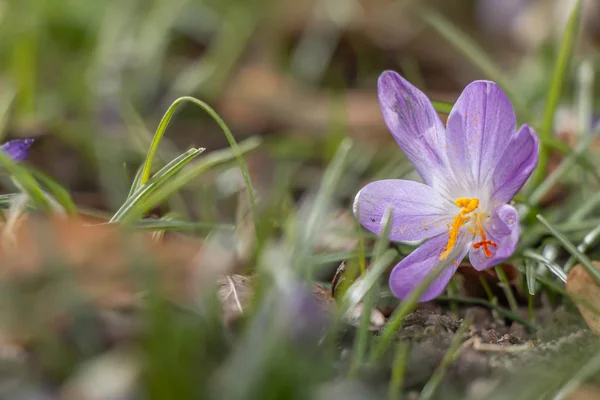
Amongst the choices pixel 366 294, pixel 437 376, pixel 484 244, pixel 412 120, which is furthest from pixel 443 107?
pixel 437 376

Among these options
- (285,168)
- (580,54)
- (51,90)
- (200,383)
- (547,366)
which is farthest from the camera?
(580,54)

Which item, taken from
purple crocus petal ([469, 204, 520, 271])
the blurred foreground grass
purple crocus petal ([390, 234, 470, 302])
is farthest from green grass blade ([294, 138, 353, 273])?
purple crocus petal ([469, 204, 520, 271])

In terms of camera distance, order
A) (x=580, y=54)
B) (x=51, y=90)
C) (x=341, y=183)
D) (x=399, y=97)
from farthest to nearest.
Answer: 1. (x=580, y=54)
2. (x=51, y=90)
3. (x=341, y=183)
4. (x=399, y=97)

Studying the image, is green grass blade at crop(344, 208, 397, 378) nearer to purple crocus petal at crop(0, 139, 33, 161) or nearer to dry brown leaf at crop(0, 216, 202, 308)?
dry brown leaf at crop(0, 216, 202, 308)

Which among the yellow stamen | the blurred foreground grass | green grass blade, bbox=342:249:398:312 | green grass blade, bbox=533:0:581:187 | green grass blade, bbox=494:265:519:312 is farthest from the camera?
green grass blade, bbox=533:0:581:187

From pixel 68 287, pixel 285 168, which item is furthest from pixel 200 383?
pixel 285 168

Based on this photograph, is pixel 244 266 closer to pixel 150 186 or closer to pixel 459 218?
pixel 150 186

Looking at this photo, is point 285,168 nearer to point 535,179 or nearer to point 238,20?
point 535,179
